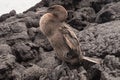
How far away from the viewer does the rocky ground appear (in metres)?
12.8

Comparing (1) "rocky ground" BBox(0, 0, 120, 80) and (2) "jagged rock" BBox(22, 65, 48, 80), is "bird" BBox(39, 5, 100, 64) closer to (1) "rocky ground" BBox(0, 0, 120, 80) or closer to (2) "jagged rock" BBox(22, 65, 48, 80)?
(1) "rocky ground" BBox(0, 0, 120, 80)

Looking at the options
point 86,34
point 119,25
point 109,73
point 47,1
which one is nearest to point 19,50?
point 86,34

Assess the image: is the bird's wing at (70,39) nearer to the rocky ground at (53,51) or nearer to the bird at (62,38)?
the bird at (62,38)

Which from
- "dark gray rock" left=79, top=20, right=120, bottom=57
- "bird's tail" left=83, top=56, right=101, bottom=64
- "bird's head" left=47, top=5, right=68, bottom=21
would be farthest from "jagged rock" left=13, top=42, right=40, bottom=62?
"bird's tail" left=83, top=56, right=101, bottom=64

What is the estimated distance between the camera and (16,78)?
14.9m

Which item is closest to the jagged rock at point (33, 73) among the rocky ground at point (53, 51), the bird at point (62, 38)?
the rocky ground at point (53, 51)

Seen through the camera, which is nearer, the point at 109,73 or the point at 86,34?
the point at 109,73

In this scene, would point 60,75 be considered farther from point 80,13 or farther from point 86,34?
point 80,13

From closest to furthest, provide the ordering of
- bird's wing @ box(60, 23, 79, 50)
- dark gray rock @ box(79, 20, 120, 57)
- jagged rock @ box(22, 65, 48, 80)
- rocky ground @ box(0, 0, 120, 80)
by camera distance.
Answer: rocky ground @ box(0, 0, 120, 80), bird's wing @ box(60, 23, 79, 50), dark gray rock @ box(79, 20, 120, 57), jagged rock @ box(22, 65, 48, 80)

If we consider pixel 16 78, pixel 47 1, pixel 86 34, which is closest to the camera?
pixel 16 78

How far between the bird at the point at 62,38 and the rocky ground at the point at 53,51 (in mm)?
330

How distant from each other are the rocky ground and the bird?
330 millimetres

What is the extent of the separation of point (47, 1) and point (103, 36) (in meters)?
9.53

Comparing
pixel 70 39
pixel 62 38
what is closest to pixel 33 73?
pixel 62 38
